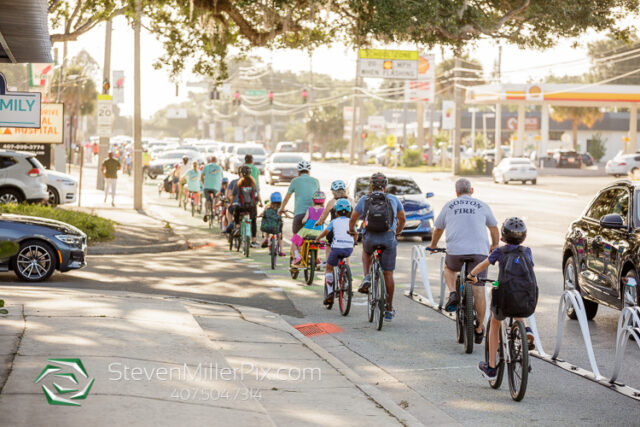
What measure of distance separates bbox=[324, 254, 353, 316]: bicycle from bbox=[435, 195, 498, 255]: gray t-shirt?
88.3 inches

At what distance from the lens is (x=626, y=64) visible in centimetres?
12606

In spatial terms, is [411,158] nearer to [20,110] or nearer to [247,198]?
[247,198]

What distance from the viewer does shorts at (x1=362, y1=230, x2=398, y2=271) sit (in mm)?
12070

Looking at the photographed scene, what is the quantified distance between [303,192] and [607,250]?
235 inches

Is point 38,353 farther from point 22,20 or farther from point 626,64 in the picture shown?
point 626,64

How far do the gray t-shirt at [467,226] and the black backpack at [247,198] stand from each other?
907 cm

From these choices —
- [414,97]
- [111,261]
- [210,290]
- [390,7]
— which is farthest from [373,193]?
[414,97]

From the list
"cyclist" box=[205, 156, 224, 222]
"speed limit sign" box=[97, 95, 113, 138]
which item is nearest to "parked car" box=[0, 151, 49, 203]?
"cyclist" box=[205, 156, 224, 222]

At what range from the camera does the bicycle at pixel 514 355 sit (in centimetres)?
820

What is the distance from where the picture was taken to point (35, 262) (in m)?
15.1

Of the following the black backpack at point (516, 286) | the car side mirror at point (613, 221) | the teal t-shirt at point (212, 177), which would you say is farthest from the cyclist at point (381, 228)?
the teal t-shirt at point (212, 177)

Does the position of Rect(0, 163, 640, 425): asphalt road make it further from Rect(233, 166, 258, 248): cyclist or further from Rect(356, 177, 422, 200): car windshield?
Rect(356, 177, 422, 200): car windshield

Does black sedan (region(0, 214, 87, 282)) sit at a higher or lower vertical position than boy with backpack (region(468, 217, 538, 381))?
lower

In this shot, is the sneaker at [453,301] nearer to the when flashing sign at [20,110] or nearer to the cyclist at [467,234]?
the cyclist at [467,234]
